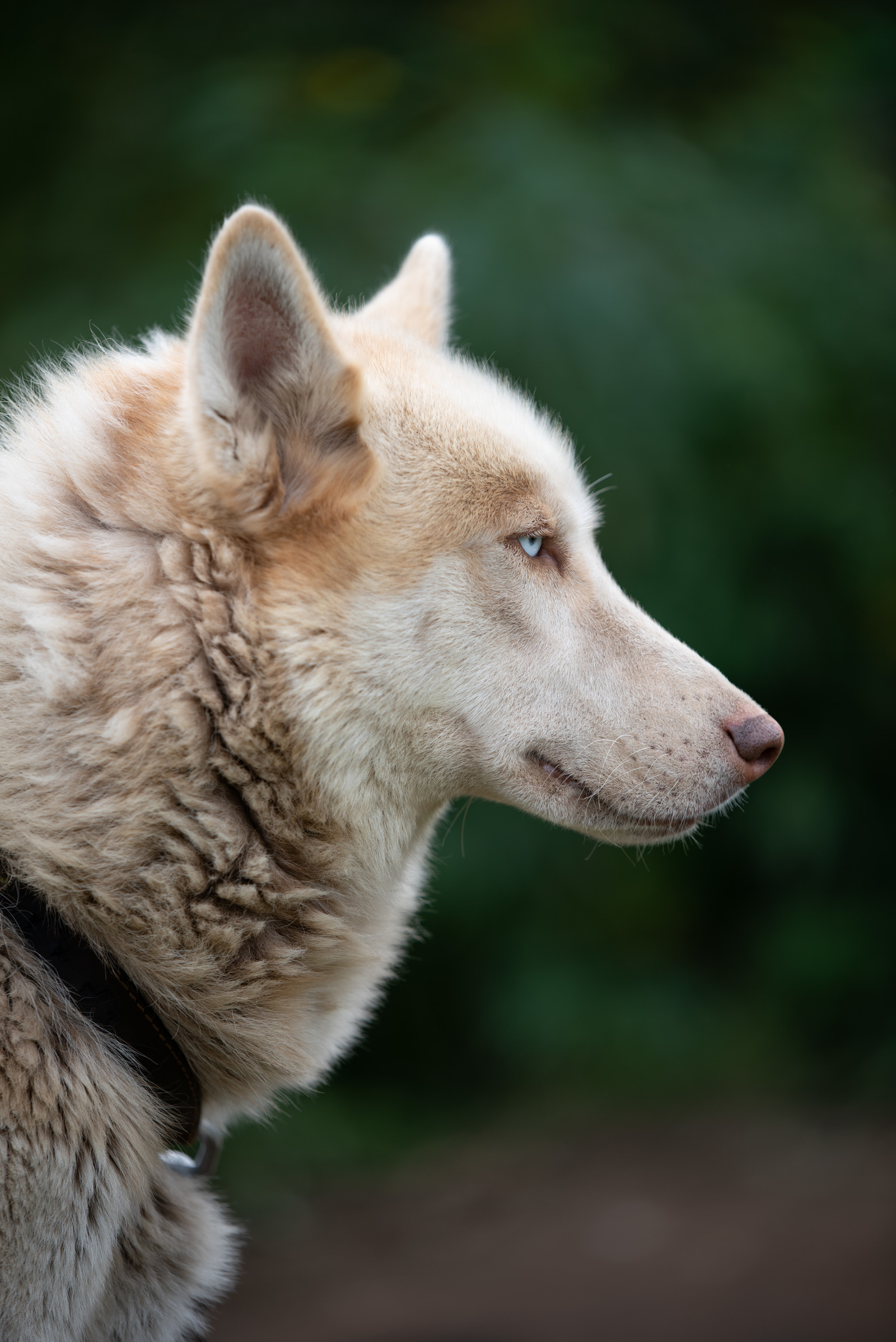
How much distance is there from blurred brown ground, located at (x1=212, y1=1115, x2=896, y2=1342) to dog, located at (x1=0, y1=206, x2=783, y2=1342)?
2.82 metres

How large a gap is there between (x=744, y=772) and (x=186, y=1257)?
55.4 inches

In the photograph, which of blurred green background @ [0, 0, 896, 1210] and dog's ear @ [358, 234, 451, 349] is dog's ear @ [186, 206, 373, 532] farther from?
blurred green background @ [0, 0, 896, 1210]

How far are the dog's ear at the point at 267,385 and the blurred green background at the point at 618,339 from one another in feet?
7.70

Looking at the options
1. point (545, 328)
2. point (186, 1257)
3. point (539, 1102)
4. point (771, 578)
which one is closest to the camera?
point (186, 1257)

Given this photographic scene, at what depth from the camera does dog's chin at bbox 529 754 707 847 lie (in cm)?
217

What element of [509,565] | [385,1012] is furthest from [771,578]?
[509,565]

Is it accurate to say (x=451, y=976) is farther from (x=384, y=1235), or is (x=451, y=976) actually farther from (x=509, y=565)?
(x=509, y=565)

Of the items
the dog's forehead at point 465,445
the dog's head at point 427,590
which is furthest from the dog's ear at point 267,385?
the dog's forehead at point 465,445

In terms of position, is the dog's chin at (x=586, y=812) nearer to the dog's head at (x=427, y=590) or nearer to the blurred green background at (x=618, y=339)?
the dog's head at (x=427, y=590)

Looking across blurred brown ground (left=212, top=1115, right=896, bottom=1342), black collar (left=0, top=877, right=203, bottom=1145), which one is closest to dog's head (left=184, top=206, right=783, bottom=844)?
black collar (left=0, top=877, right=203, bottom=1145)

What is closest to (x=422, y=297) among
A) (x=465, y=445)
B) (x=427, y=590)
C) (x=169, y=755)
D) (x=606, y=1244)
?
(x=465, y=445)

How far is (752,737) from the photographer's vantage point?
2154mm

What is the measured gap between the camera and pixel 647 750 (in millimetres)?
2141

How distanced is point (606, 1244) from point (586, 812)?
11.8 feet
